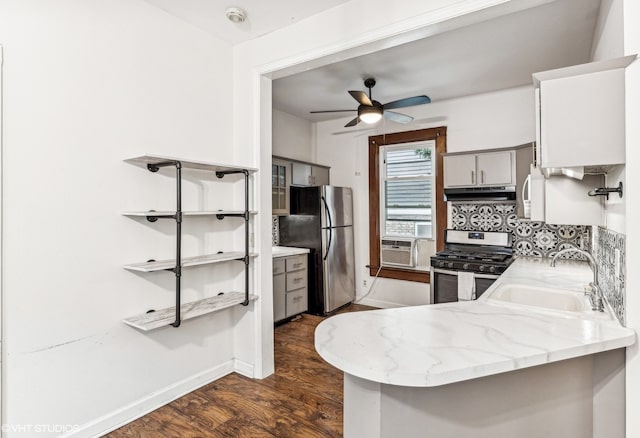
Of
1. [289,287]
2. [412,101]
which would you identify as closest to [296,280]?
[289,287]

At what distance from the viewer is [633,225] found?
1288 mm

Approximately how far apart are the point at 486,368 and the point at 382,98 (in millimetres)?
3841

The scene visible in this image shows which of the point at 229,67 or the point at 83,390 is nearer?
the point at 83,390

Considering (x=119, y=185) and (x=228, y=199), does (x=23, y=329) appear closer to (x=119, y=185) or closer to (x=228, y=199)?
(x=119, y=185)

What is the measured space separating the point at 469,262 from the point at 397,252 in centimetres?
127

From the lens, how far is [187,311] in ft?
8.02

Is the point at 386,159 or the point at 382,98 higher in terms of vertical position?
the point at 382,98

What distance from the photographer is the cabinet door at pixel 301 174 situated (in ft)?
15.1

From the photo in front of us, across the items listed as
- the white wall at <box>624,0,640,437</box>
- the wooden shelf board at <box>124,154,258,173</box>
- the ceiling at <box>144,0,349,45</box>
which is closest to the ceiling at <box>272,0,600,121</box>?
the ceiling at <box>144,0,349,45</box>

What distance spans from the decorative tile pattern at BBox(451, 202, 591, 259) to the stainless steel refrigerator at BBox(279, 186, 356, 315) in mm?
1458

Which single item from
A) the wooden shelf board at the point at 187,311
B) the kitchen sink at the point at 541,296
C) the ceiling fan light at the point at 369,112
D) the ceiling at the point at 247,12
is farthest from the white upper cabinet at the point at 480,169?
the wooden shelf board at the point at 187,311

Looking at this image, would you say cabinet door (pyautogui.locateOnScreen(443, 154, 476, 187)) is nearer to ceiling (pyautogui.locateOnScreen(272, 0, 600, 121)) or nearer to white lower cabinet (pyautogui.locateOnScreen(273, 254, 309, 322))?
ceiling (pyautogui.locateOnScreen(272, 0, 600, 121))

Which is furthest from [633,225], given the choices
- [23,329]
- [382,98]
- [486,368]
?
[382,98]

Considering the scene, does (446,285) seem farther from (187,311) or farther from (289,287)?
(187,311)
